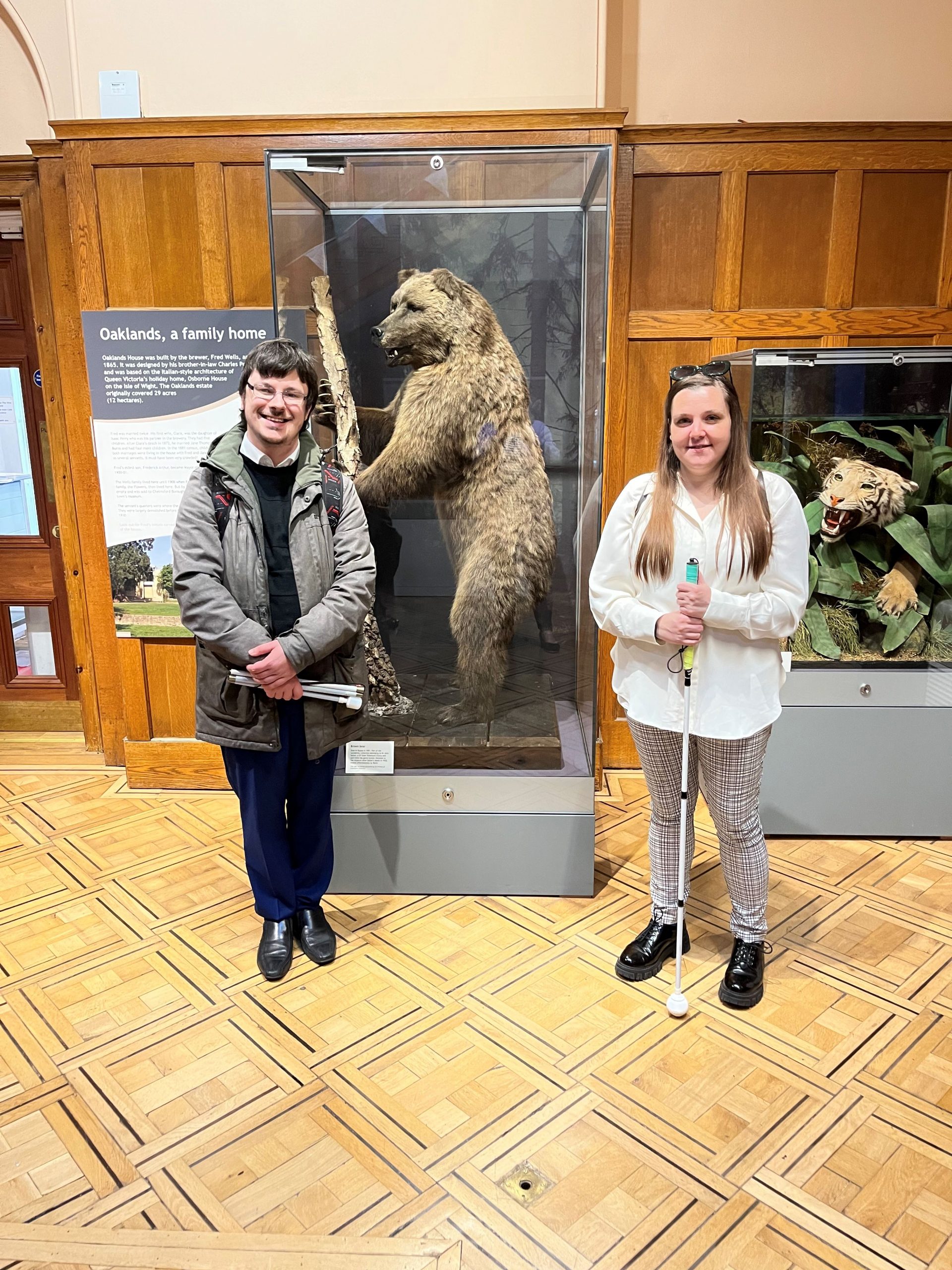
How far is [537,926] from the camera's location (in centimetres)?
262

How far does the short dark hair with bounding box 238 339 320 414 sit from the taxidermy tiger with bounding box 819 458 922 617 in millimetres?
1733

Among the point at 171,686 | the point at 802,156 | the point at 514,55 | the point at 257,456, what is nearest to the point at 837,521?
the point at 802,156

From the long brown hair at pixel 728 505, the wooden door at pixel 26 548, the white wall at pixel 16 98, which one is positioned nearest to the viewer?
the long brown hair at pixel 728 505

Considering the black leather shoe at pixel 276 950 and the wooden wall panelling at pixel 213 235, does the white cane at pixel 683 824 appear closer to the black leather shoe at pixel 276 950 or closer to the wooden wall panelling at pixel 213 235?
the black leather shoe at pixel 276 950

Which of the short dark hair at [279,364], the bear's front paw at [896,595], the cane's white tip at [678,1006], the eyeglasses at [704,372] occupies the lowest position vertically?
the cane's white tip at [678,1006]

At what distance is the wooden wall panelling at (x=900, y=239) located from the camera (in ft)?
10.7

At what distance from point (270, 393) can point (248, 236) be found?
1.42 meters

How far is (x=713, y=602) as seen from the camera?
201 cm

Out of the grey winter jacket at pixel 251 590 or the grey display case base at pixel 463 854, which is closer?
the grey winter jacket at pixel 251 590

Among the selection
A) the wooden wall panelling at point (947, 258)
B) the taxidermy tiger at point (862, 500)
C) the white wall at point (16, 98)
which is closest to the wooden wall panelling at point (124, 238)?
the white wall at point (16, 98)

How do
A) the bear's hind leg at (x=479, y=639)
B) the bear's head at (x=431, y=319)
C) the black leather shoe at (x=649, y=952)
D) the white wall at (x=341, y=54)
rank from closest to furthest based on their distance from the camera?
the black leather shoe at (x=649, y=952) → the bear's head at (x=431, y=319) → the bear's hind leg at (x=479, y=639) → the white wall at (x=341, y=54)

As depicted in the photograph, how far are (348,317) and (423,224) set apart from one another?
0.32 metres

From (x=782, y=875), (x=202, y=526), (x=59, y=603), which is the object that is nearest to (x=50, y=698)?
(x=59, y=603)

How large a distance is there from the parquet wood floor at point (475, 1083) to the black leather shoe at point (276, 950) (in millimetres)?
36
